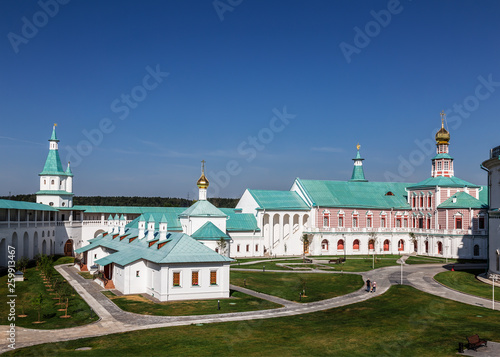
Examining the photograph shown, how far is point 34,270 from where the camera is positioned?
166 ft

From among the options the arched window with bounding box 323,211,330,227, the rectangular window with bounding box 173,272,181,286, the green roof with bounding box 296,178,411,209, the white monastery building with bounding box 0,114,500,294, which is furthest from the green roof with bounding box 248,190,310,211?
the rectangular window with bounding box 173,272,181,286

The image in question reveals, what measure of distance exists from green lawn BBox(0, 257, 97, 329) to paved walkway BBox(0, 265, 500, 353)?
2.55 ft

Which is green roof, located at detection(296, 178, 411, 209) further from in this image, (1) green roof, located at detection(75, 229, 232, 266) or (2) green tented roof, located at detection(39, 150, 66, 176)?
(1) green roof, located at detection(75, 229, 232, 266)

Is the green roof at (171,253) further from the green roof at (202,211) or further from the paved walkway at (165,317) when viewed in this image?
the green roof at (202,211)

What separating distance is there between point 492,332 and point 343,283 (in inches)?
738

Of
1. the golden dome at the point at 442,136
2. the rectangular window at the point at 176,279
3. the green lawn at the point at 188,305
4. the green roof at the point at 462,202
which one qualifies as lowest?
the green lawn at the point at 188,305

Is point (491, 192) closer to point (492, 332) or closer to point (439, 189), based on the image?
point (492, 332)

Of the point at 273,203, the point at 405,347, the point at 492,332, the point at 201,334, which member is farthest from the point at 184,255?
the point at 273,203

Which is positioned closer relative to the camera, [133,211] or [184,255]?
[184,255]

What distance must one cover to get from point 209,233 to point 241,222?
1402 centimetres

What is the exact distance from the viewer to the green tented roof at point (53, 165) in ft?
225

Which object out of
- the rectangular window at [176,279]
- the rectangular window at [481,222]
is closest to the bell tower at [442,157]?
the rectangular window at [481,222]

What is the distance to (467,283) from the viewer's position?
140ft

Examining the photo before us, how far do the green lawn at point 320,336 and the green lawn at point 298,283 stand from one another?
20.0ft
